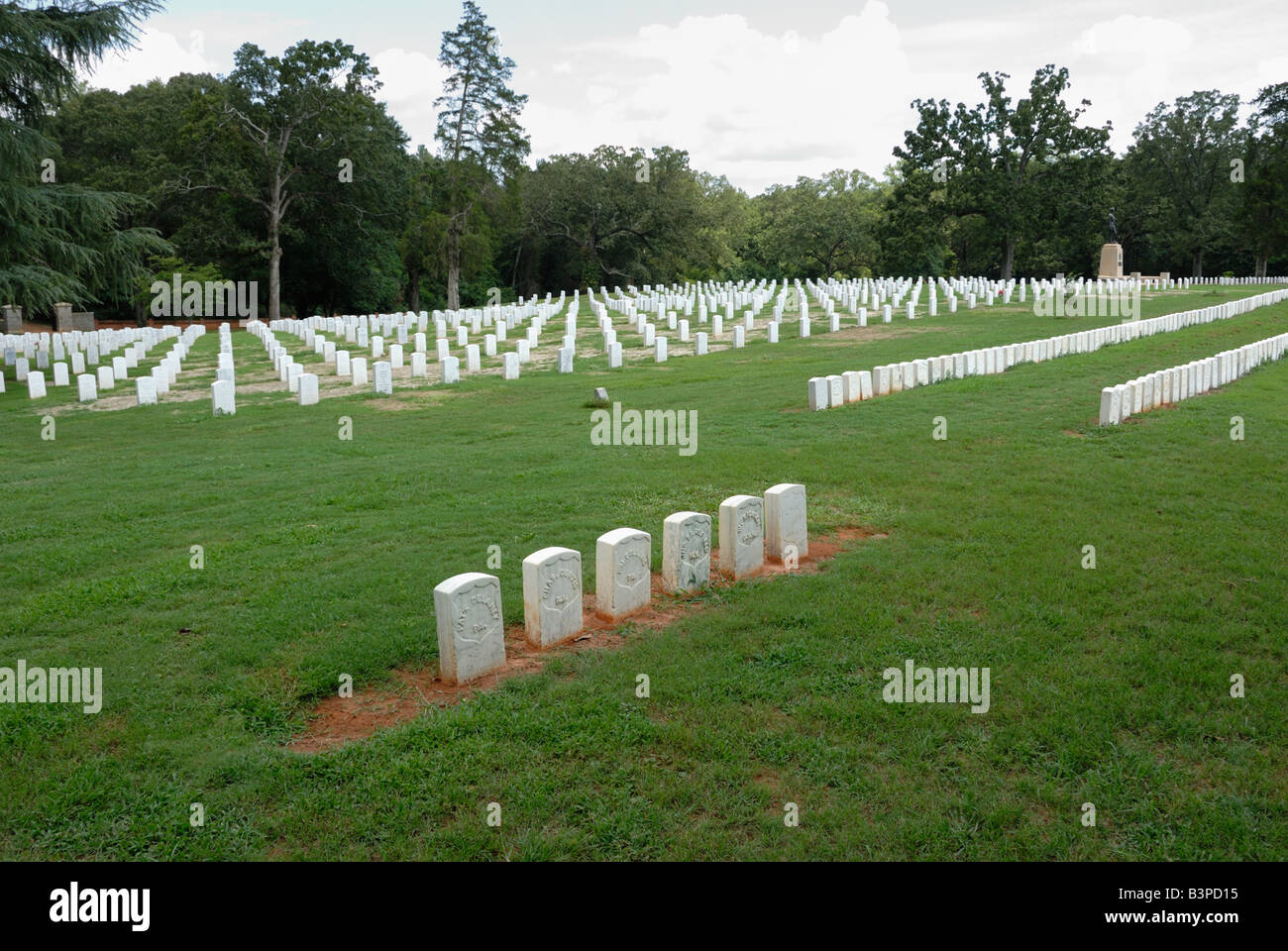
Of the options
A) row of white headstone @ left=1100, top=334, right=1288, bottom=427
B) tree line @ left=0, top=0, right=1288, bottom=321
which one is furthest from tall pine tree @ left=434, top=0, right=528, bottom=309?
row of white headstone @ left=1100, top=334, right=1288, bottom=427

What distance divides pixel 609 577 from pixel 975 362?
1279 centimetres

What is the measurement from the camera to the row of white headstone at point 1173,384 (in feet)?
40.6

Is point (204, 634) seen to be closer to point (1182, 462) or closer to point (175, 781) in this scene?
point (175, 781)

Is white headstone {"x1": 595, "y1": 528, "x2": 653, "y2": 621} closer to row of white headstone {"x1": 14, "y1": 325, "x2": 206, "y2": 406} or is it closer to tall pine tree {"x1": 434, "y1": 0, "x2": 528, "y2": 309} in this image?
row of white headstone {"x1": 14, "y1": 325, "x2": 206, "y2": 406}

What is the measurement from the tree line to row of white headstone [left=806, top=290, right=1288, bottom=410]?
27766 millimetres

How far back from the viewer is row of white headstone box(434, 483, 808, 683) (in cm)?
550

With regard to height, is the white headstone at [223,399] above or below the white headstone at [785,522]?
above

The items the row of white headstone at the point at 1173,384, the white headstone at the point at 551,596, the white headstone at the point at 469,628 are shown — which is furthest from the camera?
the row of white headstone at the point at 1173,384

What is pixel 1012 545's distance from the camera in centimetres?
748

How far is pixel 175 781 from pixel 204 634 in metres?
1.94

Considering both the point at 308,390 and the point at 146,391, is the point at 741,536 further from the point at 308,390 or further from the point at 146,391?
the point at 146,391

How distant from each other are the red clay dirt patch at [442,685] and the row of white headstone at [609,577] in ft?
0.23

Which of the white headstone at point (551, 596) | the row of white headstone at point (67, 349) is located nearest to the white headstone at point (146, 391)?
the row of white headstone at point (67, 349)

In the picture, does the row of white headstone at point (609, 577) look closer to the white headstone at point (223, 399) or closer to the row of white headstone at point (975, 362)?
the row of white headstone at point (975, 362)
